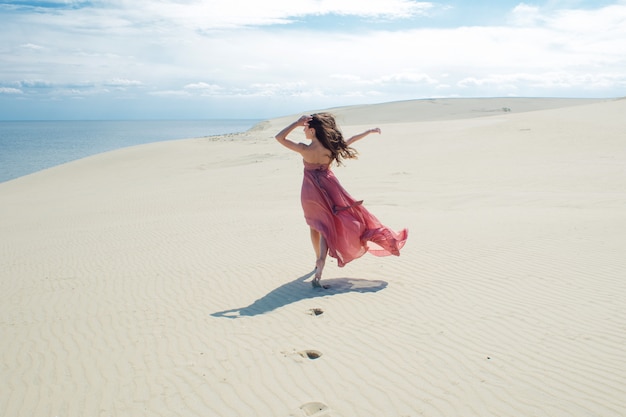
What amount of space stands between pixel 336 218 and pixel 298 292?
1054mm

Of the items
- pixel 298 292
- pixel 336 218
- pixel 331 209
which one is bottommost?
pixel 298 292

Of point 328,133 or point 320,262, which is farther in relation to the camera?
point 320,262

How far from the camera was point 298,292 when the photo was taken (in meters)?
6.46

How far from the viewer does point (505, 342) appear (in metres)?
4.61

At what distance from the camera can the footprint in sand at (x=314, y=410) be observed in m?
3.64

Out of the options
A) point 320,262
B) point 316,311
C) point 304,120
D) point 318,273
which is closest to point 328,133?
point 304,120

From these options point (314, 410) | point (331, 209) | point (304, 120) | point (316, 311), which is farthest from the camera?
point (331, 209)

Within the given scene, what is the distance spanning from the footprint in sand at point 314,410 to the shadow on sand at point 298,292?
209 centimetres

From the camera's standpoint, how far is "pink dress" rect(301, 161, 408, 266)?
638cm

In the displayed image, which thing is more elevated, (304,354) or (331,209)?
(331,209)

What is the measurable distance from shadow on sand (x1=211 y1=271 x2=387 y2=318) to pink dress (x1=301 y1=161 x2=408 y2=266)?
0.35 metres

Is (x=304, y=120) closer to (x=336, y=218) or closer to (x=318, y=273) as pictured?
(x=336, y=218)

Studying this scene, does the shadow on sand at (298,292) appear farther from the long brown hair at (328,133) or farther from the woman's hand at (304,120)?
the woman's hand at (304,120)

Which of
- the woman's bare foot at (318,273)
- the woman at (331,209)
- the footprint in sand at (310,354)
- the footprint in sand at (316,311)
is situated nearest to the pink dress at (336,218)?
the woman at (331,209)
